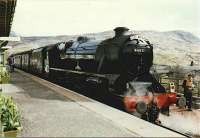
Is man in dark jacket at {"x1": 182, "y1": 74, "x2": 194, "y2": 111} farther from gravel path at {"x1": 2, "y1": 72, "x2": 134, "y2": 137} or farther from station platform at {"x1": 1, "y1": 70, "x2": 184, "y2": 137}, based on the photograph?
gravel path at {"x1": 2, "y1": 72, "x2": 134, "y2": 137}

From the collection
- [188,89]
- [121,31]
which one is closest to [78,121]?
[121,31]

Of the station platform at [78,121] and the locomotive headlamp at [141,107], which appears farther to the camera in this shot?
the locomotive headlamp at [141,107]

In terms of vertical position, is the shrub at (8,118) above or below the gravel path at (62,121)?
above

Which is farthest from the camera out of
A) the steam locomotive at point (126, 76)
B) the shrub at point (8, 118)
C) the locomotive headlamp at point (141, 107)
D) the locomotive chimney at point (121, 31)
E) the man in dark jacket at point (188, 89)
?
the man in dark jacket at point (188, 89)

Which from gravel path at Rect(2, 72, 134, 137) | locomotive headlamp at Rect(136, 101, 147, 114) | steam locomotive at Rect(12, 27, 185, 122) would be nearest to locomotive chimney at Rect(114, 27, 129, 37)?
steam locomotive at Rect(12, 27, 185, 122)

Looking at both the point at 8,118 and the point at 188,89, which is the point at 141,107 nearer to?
the point at 188,89

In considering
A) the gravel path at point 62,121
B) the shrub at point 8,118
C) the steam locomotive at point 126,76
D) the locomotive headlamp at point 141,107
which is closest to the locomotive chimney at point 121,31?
the steam locomotive at point 126,76

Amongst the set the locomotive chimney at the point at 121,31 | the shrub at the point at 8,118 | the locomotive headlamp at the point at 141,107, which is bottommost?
the locomotive headlamp at the point at 141,107

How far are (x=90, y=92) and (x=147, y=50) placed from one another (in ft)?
11.9

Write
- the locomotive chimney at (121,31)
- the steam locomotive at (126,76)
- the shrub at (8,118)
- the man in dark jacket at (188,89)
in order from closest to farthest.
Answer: the shrub at (8,118) < the steam locomotive at (126,76) < the locomotive chimney at (121,31) < the man in dark jacket at (188,89)

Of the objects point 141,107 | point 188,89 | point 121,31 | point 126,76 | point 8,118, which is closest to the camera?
point 8,118

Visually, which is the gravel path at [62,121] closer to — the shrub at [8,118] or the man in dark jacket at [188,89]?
the shrub at [8,118]

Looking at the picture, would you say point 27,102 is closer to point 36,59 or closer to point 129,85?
point 129,85

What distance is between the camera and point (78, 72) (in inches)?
637
